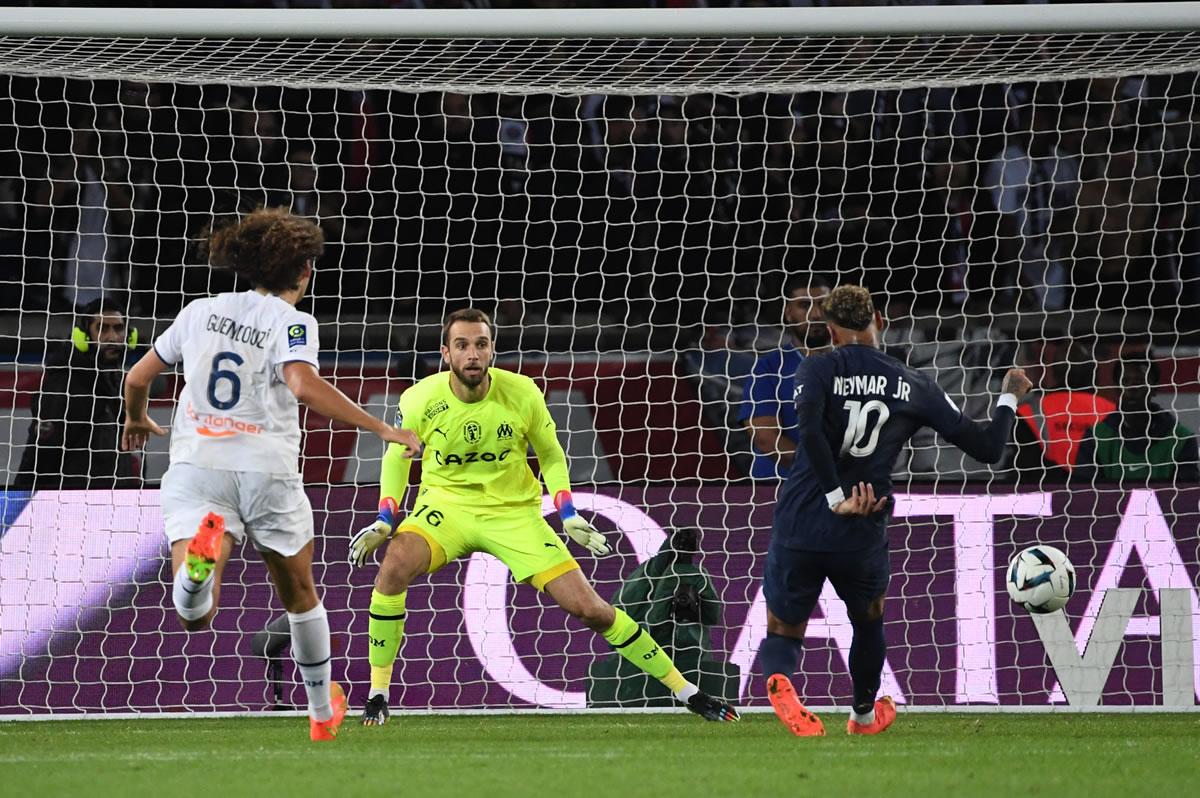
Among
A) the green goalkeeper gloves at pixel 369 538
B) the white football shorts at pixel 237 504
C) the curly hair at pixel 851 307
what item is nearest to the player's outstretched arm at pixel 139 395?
the white football shorts at pixel 237 504

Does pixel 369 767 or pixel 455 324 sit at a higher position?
pixel 455 324

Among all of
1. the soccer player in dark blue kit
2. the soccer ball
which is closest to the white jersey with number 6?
the soccer player in dark blue kit

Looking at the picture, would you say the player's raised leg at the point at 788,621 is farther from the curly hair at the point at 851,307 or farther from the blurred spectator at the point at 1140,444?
the blurred spectator at the point at 1140,444

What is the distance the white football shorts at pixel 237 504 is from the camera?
17.8 ft

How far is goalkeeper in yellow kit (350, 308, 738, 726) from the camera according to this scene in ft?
23.6

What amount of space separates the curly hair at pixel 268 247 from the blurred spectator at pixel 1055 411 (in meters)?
4.38

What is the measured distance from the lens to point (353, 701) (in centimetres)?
844

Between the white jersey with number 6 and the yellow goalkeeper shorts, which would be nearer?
the white jersey with number 6

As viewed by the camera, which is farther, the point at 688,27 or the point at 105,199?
the point at 105,199


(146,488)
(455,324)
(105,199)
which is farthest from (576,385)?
(105,199)

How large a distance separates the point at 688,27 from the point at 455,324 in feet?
5.72

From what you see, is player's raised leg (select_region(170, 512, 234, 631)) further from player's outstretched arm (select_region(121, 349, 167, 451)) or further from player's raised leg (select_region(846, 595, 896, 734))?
player's raised leg (select_region(846, 595, 896, 734))

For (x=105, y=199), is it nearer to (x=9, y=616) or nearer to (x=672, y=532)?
(x=9, y=616)

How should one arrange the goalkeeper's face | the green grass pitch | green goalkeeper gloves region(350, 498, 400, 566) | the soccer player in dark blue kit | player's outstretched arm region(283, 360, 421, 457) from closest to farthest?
the green grass pitch, player's outstretched arm region(283, 360, 421, 457), the soccer player in dark blue kit, green goalkeeper gloves region(350, 498, 400, 566), the goalkeeper's face
